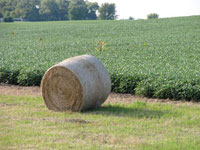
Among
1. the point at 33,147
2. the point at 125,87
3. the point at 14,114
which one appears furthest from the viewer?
the point at 125,87

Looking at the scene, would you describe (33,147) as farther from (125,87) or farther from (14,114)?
(125,87)

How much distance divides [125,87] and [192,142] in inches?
224

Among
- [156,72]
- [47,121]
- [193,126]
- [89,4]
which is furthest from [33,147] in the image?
[89,4]

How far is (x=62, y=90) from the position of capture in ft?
32.9

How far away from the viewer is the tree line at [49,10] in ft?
326

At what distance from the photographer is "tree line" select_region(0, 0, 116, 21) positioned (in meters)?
99.3

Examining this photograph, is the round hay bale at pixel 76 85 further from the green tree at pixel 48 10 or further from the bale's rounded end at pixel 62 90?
the green tree at pixel 48 10

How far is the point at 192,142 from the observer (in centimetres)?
702

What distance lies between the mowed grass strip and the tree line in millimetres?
87777

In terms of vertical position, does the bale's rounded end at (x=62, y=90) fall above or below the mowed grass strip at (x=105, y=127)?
above

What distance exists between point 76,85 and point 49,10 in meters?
95.7

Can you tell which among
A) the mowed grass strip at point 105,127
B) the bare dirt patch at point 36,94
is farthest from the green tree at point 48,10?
the mowed grass strip at point 105,127

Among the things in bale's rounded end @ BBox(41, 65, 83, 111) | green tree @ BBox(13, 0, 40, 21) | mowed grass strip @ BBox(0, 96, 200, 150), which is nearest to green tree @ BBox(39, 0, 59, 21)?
green tree @ BBox(13, 0, 40, 21)

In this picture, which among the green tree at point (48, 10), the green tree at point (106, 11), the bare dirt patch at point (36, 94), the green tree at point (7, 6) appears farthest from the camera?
the green tree at point (106, 11)
